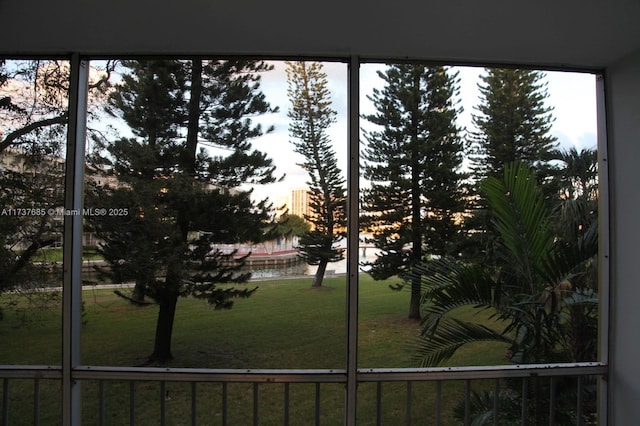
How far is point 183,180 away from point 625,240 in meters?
2.60

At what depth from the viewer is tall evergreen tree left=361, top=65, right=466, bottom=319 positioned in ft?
6.63

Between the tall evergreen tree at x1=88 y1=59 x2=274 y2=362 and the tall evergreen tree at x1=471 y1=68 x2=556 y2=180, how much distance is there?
4.85 ft

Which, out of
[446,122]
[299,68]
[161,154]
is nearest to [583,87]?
[446,122]

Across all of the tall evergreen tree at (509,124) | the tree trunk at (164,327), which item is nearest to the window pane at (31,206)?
the tree trunk at (164,327)

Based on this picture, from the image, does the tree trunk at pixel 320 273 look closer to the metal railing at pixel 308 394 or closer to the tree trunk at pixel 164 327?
the metal railing at pixel 308 394

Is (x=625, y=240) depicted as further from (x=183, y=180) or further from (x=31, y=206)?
(x=31, y=206)

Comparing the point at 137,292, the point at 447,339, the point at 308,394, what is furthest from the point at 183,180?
the point at 447,339

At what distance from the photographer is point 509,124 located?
212 centimetres

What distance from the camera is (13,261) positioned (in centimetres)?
183

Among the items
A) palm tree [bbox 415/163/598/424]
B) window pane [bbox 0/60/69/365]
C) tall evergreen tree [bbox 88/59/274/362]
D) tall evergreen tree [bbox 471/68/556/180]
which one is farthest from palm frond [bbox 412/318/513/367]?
window pane [bbox 0/60/69/365]

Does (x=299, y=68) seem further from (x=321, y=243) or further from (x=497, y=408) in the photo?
(x=497, y=408)

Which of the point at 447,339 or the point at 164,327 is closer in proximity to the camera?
the point at 447,339

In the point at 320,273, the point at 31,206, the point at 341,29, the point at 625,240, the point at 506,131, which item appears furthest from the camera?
the point at 506,131

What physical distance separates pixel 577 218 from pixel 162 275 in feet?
8.48
